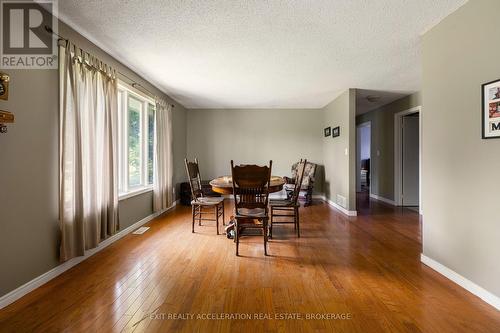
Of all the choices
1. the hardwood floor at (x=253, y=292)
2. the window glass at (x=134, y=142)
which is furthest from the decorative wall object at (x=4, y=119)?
the window glass at (x=134, y=142)

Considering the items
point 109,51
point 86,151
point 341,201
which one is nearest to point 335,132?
point 341,201

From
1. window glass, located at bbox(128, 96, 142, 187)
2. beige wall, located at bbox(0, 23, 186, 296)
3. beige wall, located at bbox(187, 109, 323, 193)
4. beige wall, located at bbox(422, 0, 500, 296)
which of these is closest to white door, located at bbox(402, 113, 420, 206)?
beige wall, located at bbox(187, 109, 323, 193)

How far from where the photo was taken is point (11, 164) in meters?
1.82

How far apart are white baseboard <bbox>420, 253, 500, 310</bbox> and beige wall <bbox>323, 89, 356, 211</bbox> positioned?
2.23m

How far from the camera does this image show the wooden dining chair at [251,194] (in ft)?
8.70

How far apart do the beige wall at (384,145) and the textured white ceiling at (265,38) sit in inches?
54.1

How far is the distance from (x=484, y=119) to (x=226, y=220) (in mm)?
3530

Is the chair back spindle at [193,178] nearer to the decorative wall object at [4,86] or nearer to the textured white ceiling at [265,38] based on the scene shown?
the textured white ceiling at [265,38]

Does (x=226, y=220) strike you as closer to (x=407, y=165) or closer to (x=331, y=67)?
(x=331, y=67)

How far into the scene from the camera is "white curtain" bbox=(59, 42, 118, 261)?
229cm

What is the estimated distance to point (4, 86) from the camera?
1695mm

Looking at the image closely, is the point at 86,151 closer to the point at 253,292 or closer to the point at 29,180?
the point at 29,180

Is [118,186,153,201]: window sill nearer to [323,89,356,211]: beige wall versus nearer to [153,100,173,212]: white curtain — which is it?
[153,100,173,212]: white curtain

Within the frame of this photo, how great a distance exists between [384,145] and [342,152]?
173cm
